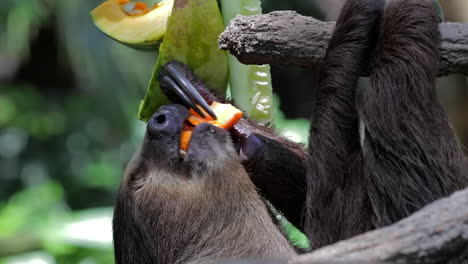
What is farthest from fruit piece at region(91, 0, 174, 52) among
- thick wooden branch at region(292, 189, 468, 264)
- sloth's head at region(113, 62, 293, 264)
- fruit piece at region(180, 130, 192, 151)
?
thick wooden branch at region(292, 189, 468, 264)

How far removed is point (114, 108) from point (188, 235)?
7.39 metres

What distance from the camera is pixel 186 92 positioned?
3.56 m

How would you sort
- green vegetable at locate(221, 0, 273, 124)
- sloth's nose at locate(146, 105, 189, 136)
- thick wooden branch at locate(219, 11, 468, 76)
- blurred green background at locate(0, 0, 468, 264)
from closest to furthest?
thick wooden branch at locate(219, 11, 468, 76) → sloth's nose at locate(146, 105, 189, 136) → green vegetable at locate(221, 0, 273, 124) → blurred green background at locate(0, 0, 468, 264)

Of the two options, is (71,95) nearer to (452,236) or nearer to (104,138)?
(104,138)

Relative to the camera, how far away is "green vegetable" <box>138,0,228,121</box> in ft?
11.4

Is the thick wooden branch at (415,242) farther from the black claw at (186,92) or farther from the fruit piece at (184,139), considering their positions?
the black claw at (186,92)

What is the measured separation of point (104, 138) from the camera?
36.4 feet

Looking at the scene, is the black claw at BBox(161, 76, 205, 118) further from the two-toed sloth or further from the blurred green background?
the blurred green background

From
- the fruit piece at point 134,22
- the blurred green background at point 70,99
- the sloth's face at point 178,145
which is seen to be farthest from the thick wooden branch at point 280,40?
the blurred green background at point 70,99

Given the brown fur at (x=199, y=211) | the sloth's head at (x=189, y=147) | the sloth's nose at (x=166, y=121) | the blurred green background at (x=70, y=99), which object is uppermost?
the sloth's nose at (x=166, y=121)

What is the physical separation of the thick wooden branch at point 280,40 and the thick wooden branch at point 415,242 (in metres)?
1.07

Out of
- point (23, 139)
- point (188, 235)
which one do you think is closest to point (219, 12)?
point (188, 235)

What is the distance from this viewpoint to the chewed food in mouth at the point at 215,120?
11.3 feet

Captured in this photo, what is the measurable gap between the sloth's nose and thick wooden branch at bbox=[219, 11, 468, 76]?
416 mm
